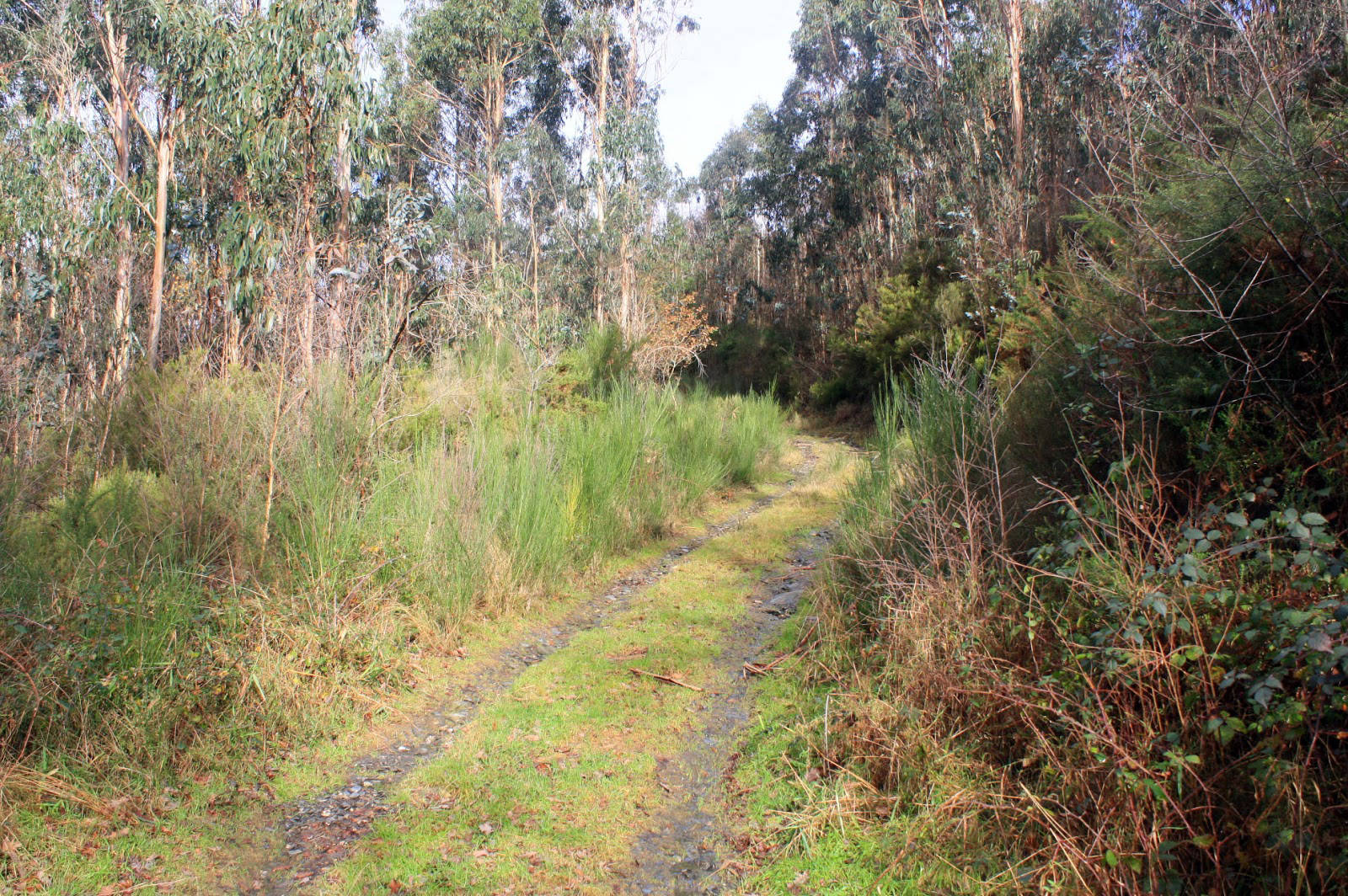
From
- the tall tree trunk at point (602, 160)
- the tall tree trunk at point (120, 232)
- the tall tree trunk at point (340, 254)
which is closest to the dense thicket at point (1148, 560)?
the tall tree trunk at point (340, 254)

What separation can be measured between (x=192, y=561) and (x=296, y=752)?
1.09m

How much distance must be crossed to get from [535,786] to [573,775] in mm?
184

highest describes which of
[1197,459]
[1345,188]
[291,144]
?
[291,144]

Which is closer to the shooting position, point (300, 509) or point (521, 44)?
point (300, 509)

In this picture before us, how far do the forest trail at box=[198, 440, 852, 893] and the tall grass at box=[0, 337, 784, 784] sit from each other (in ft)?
1.62

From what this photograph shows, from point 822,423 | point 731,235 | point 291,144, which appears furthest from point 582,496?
point 731,235

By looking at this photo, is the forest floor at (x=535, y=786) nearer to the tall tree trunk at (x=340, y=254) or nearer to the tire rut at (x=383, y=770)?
the tire rut at (x=383, y=770)

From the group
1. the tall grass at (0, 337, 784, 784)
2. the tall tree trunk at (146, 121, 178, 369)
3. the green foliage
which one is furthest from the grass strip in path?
the green foliage

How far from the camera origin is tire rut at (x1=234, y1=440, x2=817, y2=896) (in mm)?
2924

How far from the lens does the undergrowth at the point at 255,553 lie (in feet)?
10.7

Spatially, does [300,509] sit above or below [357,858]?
above

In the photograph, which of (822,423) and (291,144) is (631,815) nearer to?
(291,144)

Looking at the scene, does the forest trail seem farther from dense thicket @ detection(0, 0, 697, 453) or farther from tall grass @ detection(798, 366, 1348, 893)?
dense thicket @ detection(0, 0, 697, 453)

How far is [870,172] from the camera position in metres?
23.9
